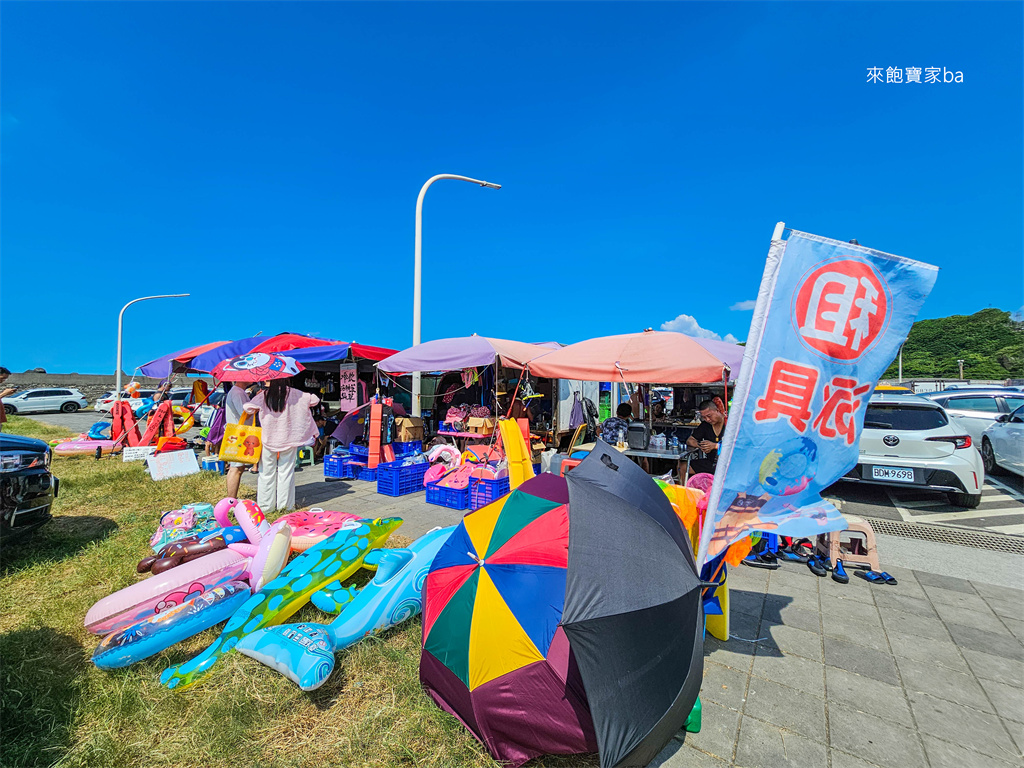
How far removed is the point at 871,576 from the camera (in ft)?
14.0

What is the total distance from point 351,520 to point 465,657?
2834 millimetres

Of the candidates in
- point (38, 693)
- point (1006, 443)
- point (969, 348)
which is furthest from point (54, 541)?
point (969, 348)

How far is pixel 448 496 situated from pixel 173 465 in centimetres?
577

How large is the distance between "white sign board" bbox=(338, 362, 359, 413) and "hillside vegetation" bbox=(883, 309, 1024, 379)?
55.7 m

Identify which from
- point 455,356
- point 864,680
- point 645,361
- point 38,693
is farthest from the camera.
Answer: point 455,356

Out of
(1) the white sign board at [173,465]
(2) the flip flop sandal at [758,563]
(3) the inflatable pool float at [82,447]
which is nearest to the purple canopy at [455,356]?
(1) the white sign board at [173,465]

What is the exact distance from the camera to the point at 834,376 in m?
1.99

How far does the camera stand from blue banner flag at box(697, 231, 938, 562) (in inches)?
76.3

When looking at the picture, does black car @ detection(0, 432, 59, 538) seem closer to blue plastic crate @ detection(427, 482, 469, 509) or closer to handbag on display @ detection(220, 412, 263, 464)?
handbag on display @ detection(220, 412, 263, 464)

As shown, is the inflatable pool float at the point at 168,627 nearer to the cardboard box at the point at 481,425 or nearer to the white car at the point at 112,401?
the cardboard box at the point at 481,425

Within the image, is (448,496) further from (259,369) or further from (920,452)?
(920,452)

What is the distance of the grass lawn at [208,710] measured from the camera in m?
2.19

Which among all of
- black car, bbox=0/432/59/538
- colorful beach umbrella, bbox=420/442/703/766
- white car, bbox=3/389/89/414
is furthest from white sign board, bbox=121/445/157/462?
white car, bbox=3/389/89/414

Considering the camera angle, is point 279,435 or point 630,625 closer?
point 630,625
